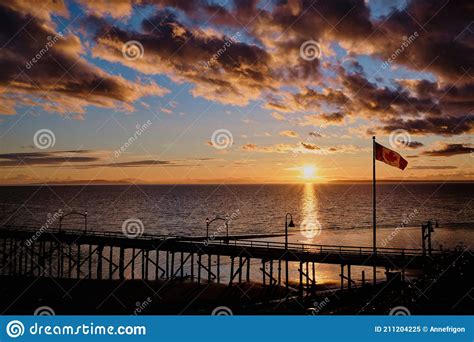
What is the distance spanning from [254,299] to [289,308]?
44.0 feet

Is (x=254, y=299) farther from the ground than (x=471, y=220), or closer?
closer

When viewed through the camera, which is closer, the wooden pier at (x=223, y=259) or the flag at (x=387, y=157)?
the flag at (x=387, y=157)

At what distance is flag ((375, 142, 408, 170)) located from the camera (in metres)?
27.2

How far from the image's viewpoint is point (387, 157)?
1079 inches

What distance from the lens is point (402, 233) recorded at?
9156cm

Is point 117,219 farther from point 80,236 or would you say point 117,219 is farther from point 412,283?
point 412,283

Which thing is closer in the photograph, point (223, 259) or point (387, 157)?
point (387, 157)

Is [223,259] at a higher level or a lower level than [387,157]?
higher

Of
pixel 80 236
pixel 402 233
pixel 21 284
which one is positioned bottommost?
pixel 21 284

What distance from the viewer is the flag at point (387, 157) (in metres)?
27.2

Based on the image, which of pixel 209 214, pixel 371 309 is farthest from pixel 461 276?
pixel 209 214

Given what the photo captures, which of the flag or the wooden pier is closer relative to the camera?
the flag

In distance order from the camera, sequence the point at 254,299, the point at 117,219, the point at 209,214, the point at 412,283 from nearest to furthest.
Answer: the point at 412,283, the point at 254,299, the point at 117,219, the point at 209,214

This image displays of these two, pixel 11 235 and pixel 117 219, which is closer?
pixel 11 235
